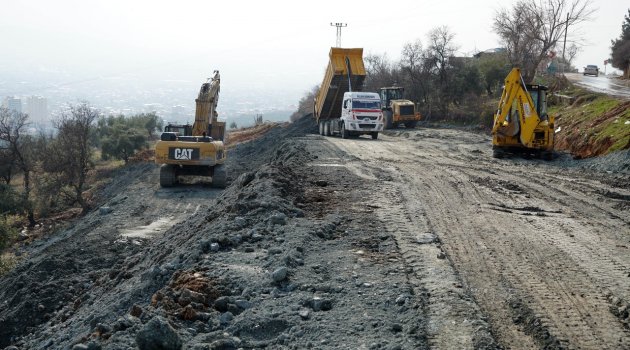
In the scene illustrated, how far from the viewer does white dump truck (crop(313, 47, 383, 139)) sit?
96.8ft

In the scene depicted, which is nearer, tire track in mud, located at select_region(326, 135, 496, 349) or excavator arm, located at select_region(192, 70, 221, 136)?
tire track in mud, located at select_region(326, 135, 496, 349)

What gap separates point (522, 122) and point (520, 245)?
1245 centimetres

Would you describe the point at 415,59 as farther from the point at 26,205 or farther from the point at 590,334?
the point at 590,334

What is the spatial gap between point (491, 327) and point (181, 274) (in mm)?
3625

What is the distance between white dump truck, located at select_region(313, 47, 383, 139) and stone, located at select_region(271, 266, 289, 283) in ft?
73.9

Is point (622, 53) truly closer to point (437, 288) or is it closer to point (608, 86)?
point (608, 86)

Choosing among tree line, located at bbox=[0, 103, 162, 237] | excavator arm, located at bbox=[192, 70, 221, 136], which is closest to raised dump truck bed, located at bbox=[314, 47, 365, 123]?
excavator arm, located at bbox=[192, 70, 221, 136]

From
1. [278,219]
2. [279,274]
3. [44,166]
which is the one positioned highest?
[278,219]

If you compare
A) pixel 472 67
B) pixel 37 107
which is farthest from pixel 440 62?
pixel 37 107

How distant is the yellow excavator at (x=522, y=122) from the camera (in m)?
20.3

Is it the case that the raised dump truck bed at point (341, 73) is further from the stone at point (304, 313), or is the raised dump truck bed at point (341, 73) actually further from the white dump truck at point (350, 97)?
the stone at point (304, 313)

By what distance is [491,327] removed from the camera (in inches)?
234

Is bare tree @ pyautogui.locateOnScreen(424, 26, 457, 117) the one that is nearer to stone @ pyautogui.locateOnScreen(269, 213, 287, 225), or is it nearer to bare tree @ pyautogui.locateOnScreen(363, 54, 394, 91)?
bare tree @ pyautogui.locateOnScreen(363, 54, 394, 91)

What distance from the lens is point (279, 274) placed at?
7.18 meters
